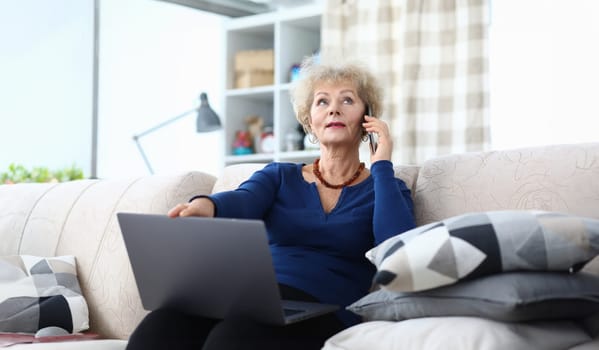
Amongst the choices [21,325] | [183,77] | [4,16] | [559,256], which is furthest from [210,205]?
[183,77]

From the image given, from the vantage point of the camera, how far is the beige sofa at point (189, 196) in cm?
183

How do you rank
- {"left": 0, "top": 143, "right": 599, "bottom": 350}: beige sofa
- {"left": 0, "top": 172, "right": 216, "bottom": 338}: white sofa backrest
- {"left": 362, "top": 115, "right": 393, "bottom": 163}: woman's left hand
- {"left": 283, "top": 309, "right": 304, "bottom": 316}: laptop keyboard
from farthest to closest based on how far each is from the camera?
1. {"left": 0, "top": 172, "right": 216, "bottom": 338}: white sofa backrest
2. {"left": 362, "top": 115, "right": 393, "bottom": 163}: woman's left hand
3. {"left": 0, "top": 143, "right": 599, "bottom": 350}: beige sofa
4. {"left": 283, "top": 309, "right": 304, "bottom": 316}: laptop keyboard

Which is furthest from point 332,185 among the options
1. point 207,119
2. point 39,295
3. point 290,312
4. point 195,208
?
point 207,119

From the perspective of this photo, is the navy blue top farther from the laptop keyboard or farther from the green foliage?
the green foliage

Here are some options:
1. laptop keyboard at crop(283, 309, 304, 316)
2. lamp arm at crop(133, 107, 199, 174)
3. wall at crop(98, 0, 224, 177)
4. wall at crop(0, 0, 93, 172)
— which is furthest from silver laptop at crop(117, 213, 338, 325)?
wall at crop(98, 0, 224, 177)

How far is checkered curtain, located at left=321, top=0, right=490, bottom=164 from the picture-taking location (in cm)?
425

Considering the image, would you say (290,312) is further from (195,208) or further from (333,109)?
(333,109)

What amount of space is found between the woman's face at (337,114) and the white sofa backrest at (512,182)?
0.23 metres

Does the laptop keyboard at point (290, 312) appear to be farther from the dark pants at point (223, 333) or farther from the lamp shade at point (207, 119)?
the lamp shade at point (207, 119)

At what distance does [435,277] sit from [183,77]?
156 inches

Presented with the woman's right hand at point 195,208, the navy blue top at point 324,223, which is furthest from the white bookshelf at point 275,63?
the woman's right hand at point 195,208

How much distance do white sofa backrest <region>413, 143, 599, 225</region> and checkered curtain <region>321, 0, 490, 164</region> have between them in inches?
82.0

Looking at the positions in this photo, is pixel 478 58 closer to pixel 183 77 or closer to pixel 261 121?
pixel 261 121

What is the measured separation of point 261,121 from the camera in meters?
5.24
